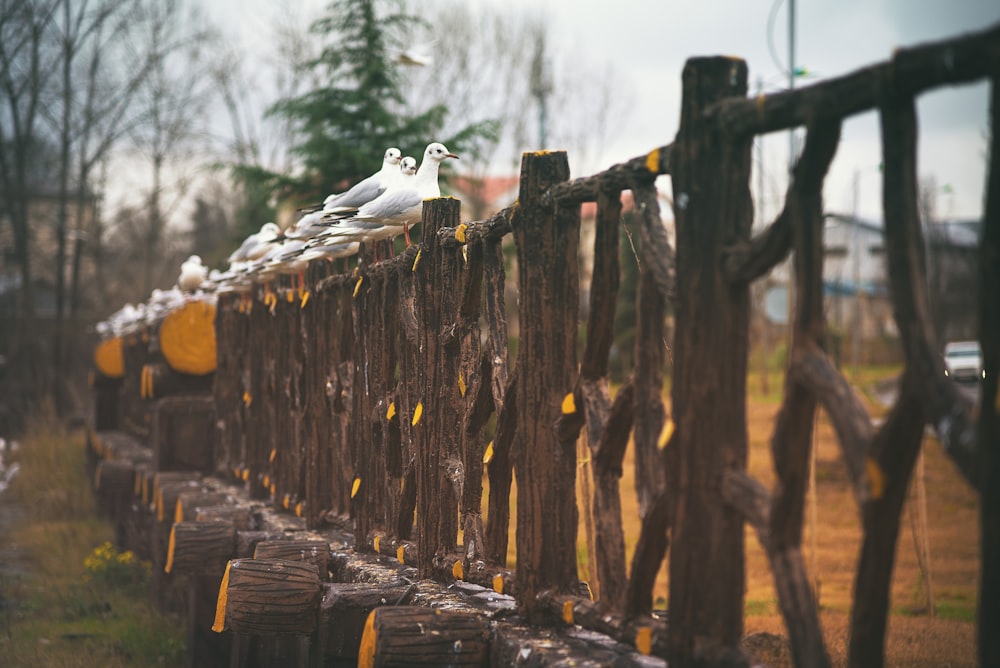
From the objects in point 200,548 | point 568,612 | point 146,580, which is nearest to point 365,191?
point 200,548

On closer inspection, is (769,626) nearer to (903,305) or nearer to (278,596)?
(278,596)

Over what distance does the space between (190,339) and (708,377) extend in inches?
369

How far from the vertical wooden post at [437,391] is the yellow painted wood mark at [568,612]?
1.21m

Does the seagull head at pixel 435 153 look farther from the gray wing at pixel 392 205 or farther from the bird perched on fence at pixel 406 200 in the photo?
the gray wing at pixel 392 205

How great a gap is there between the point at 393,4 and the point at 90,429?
8095 millimetres

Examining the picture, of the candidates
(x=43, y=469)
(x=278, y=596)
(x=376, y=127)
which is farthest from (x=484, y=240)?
(x=43, y=469)

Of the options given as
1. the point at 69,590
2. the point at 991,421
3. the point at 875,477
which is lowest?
the point at 69,590

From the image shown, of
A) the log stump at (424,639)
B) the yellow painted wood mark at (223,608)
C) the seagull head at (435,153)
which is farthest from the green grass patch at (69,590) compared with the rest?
the log stump at (424,639)

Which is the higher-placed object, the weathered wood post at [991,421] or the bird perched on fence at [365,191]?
the bird perched on fence at [365,191]

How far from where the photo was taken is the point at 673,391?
2973 mm

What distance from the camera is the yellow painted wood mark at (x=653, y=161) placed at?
325cm

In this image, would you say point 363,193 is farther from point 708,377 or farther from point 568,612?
point 708,377

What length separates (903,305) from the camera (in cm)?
232

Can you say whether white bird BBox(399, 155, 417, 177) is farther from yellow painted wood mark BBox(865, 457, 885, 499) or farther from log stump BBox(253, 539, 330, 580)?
yellow painted wood mark BBox(865, 457, 885, 499)
